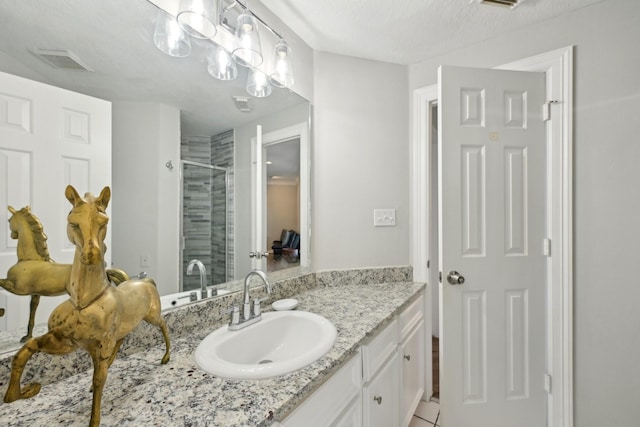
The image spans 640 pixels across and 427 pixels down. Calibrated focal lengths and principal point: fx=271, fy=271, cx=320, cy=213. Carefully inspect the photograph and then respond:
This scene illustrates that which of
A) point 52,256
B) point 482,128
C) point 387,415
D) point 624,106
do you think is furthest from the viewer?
point 482,128

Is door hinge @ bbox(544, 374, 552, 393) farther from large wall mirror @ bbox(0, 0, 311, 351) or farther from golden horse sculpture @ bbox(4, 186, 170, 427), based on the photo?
golden horse sculpture @ bbox(4, 186, 170, 427)

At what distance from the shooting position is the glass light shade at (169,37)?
98cm

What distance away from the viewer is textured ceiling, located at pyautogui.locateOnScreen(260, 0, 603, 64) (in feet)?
4.63

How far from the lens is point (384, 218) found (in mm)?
1892

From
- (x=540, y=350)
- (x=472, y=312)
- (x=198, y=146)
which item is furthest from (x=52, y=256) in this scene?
(x=540, y=350)

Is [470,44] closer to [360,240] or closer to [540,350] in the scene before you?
[360,240]

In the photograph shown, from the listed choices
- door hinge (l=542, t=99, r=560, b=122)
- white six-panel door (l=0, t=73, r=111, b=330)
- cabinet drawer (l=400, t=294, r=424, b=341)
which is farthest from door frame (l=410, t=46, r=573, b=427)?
white six-panel door (l=0, t=73, r=111, b=330)

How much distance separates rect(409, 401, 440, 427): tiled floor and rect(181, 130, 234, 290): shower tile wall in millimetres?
1507

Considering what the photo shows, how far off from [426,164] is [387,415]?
1.49m

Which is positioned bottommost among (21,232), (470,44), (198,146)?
(21,232)

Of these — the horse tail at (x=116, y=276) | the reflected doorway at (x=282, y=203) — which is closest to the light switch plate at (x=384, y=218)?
the reflected doorway at (x=282, y=203)

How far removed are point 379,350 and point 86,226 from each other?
114cm

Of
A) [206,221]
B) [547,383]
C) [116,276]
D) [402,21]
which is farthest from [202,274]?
[547,383]

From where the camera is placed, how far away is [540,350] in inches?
60.8
